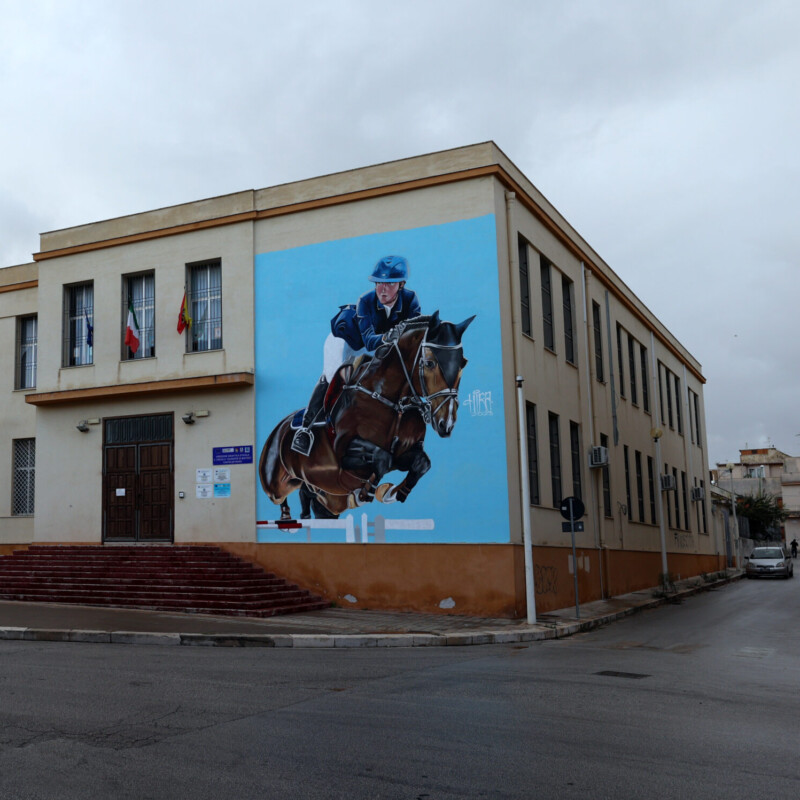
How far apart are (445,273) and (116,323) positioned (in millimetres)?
8519

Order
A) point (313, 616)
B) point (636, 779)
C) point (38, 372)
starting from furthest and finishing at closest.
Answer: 1. point (38, 372)
2. point (313, 616)
3. point (636, 779)

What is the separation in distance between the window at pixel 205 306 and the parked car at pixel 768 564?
28.0 m

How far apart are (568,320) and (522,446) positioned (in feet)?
25.6

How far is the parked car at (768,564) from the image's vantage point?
3827 centimetres

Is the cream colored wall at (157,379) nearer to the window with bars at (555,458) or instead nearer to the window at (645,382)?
the window with bars at (555,458)

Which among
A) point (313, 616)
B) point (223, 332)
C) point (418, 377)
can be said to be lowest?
point (313, 616)

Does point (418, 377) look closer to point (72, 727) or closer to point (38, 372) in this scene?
point (38, 372)

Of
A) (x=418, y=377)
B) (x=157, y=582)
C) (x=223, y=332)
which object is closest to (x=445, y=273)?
(x=418, y=377)

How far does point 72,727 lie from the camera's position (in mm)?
7254

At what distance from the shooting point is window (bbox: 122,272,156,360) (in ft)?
71.1

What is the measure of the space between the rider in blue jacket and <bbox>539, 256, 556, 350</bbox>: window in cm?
428

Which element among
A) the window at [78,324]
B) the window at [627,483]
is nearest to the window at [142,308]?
the window at [78,324]

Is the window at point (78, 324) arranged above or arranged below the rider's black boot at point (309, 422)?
above
